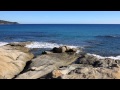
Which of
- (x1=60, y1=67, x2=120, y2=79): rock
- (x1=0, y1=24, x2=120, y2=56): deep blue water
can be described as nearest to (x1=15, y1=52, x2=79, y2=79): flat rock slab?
(x1=60, y1=67, x2=120, y2=79): rock

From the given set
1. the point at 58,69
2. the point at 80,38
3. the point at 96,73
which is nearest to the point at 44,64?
the point at 58,69

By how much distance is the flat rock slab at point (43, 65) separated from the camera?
1060 cm

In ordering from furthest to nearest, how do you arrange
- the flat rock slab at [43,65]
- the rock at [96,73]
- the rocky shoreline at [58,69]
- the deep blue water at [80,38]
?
the deep blue water at [80,38] < the flat rock slab at [43,65] < the rocky shoreline at [58,69] < the rock at [96,73]

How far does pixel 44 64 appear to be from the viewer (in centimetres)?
1356

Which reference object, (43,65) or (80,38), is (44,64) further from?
(80,38)

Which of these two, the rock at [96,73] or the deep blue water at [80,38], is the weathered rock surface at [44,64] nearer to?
the rock at [96,73]

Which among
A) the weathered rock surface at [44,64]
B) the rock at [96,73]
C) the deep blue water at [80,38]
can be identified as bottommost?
the deep blue water at [80,38]

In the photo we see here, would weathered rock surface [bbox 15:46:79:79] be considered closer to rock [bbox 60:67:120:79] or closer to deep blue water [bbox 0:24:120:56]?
rock [bbox 60:67:120:79]

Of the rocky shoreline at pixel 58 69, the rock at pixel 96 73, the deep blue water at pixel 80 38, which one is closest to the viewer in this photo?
the rock at pixel 96 73

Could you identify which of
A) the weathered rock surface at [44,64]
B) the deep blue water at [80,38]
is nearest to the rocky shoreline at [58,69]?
the weathered rock surface at [44,64]

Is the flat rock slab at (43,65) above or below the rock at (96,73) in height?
below
